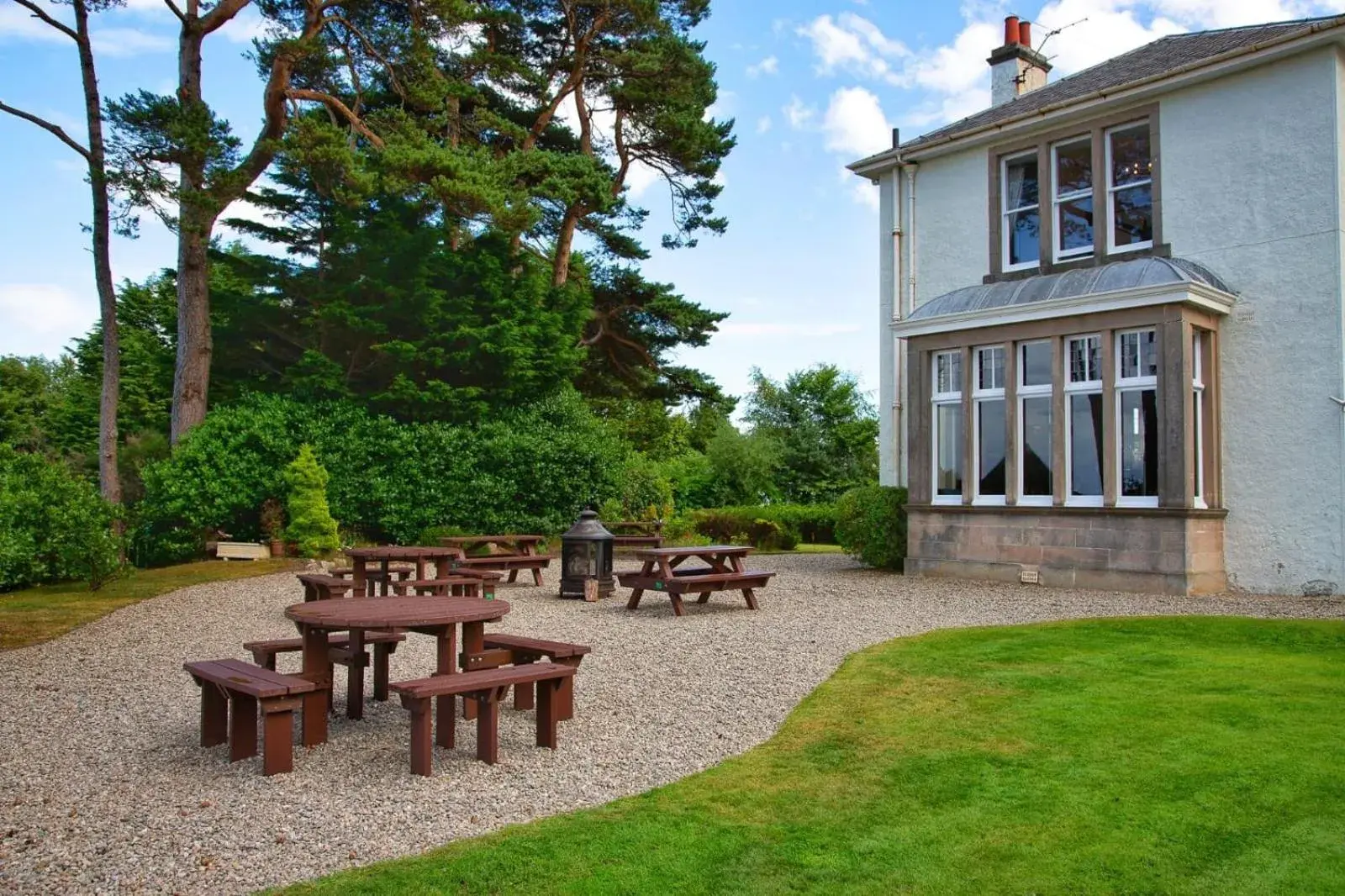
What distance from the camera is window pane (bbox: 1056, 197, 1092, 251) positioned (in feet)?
47.4

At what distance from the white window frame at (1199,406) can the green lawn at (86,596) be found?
13.5 metres

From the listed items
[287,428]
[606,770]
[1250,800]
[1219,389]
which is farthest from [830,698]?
[287,428]

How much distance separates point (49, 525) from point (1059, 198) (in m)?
15.0

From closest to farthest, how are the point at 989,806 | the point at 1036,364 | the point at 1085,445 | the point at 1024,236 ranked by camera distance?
the point at 989,806, the point at 1085,445, the point at 1036,364, the point at 1024,236

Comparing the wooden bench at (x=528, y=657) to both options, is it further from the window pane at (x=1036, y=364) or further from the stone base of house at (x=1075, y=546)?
the window pane at (x=1036, y=364)

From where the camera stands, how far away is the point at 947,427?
14750 mm

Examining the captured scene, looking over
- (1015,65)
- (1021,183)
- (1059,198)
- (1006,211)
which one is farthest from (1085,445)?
(1015,65)

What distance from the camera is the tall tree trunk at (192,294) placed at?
1958cm

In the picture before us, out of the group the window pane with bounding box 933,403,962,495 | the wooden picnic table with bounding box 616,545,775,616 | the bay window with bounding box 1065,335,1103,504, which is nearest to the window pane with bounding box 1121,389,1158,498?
the bay window with bounding box 1065,335,1103,504

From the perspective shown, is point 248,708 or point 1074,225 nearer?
point 248,708

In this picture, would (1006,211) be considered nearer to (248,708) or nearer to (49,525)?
(248,708)

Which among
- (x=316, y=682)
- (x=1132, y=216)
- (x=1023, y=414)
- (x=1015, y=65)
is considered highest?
(x=1015, y=65)

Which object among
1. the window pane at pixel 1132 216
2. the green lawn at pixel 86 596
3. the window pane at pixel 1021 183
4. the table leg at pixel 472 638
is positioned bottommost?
the green lawn at pixel 86 596

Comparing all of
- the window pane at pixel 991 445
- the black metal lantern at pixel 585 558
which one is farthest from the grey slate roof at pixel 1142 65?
the black metal lantern at pixel 585 558
